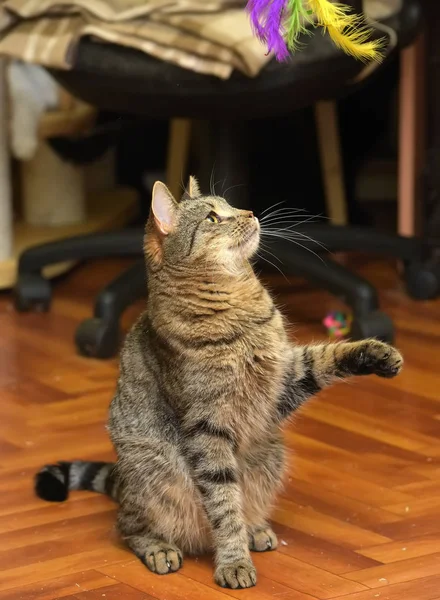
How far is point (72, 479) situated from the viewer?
1.68 meters

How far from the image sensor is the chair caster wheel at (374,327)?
2225mm

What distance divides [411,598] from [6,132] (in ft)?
5.84

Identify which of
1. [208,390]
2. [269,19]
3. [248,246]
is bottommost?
[208,390]

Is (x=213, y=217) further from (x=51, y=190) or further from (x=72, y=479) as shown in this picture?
(x=51, y=190)

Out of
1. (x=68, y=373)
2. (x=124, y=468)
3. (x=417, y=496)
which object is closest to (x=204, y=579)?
(x=124, y=468)

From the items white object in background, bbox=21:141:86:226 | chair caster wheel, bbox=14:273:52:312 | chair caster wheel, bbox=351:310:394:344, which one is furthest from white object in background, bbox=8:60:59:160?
chair caster wheel, bbox=351:310:394:344

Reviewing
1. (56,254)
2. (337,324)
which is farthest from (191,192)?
(56,254)

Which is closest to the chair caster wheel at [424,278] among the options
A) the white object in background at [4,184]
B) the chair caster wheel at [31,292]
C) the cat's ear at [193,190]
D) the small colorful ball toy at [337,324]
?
the small colorful ball toy at [337,324]

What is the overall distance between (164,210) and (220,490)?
0.36 meters

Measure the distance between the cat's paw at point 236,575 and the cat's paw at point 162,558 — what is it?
0.22ft

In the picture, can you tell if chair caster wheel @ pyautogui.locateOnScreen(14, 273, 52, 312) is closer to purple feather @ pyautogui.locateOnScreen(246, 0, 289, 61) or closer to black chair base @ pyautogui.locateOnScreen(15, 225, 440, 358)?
black chair base @ pyautogui.locateOnScreen(15, 225, 440, 358)

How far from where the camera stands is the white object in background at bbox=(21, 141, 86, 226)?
3.10 metres

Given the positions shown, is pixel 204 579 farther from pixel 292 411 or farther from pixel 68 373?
pixel 68 373

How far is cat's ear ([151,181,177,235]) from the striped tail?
38 centimetres
